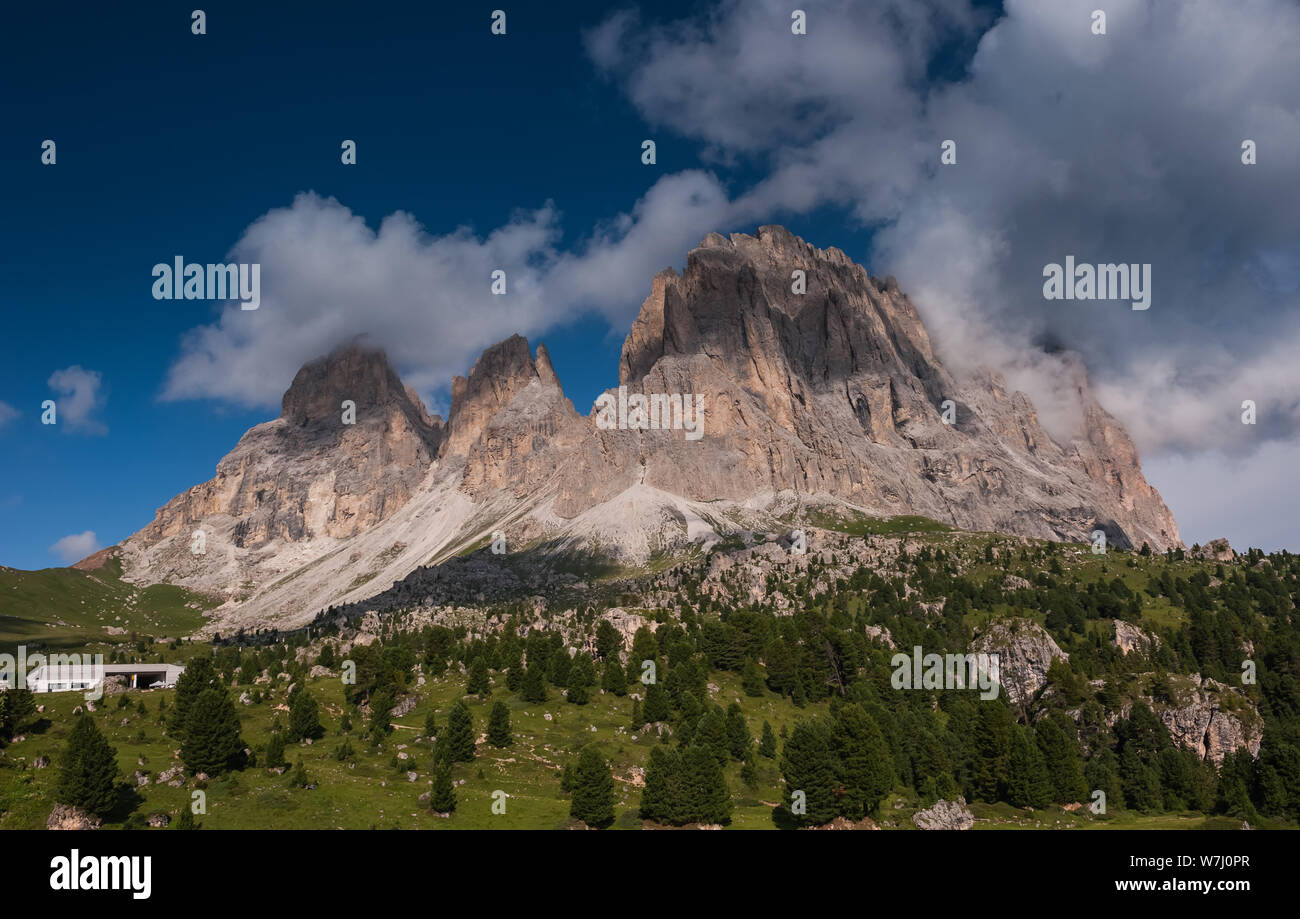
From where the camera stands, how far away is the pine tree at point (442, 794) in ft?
242

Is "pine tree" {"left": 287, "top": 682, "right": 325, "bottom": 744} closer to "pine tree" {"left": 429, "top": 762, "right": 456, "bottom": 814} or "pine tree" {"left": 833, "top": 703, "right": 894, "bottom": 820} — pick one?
"pine tree" {"left": 429, "top": 762, "right": 456, "bottom": 814}

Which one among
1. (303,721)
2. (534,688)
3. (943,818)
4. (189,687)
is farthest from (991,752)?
(189,687)

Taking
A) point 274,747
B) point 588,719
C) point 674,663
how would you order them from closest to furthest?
1. point 274,747
2. point 588,719
3. point 674,663

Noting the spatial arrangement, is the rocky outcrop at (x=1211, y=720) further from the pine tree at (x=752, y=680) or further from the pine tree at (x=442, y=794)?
the pine tree at (x=442, y=794)

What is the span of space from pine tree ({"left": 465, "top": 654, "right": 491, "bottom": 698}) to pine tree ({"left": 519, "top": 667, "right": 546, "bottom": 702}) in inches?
200

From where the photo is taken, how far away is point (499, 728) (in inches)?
3834

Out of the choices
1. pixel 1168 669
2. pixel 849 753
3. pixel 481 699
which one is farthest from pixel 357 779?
pixel 1168 669

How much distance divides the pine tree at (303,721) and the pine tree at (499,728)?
66.6ft

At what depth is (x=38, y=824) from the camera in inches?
2376

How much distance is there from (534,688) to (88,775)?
60.0 metres

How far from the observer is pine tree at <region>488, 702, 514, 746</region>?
318ft

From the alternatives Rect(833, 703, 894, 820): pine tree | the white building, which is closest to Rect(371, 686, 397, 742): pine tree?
the white building
